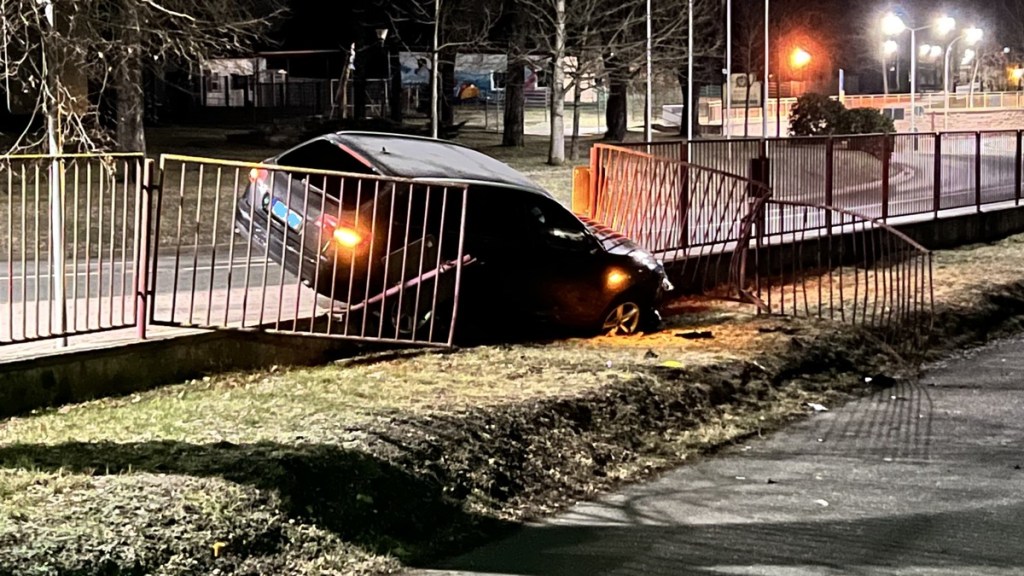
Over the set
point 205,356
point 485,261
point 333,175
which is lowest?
point 205,356

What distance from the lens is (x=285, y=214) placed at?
9742mm

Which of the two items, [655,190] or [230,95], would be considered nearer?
[655,190]

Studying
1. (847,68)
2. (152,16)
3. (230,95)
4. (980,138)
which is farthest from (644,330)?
(847,68)

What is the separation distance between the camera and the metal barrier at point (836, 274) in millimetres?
12758

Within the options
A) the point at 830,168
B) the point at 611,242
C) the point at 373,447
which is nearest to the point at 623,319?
the point at 611,242

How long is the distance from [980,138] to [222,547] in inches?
750

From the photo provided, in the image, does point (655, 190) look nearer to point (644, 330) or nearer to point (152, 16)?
point (644, 330)

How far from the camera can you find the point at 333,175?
8773 mm

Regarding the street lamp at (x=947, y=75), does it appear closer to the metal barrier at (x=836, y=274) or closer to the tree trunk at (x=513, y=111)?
the tree trunk at (x=513, y=111)

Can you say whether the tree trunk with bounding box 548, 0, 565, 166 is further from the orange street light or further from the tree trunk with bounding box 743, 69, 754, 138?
the orange street light

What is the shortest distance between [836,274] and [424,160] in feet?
24.1

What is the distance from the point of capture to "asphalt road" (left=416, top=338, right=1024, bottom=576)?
6.05 m

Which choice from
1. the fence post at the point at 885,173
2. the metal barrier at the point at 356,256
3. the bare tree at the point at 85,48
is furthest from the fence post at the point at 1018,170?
the metal barrier at the point at 356,256

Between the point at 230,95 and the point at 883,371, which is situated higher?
the point at 230,95
